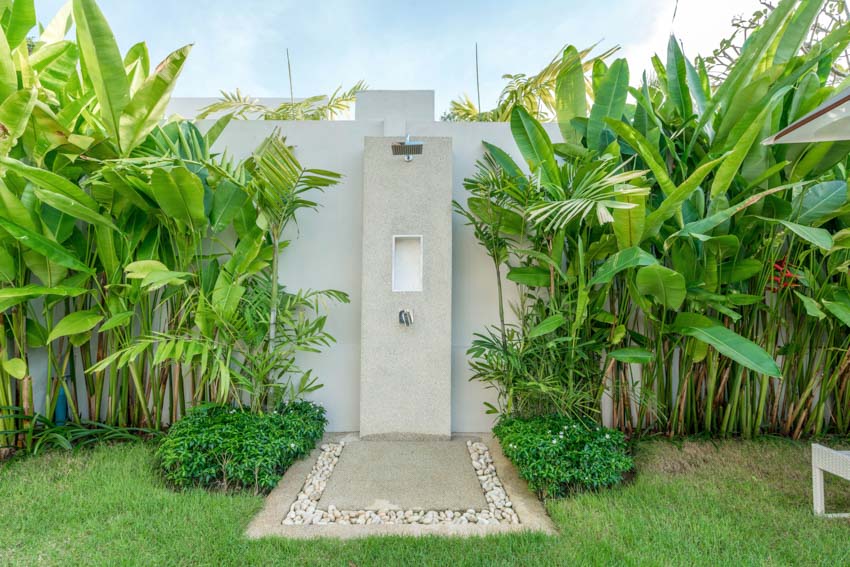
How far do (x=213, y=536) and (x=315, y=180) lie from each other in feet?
8.24

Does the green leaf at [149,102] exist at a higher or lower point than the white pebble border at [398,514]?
higher

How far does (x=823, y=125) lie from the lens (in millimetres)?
2107

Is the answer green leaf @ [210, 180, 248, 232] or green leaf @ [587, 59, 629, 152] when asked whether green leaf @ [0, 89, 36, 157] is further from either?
green leaf @ [587, 59, 629, 152]

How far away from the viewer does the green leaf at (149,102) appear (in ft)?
8.80

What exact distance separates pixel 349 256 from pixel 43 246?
7.22 ft

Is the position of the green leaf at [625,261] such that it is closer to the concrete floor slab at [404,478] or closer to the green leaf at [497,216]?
the green leaf at [497,216]

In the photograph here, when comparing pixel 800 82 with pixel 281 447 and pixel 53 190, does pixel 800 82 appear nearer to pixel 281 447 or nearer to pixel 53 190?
pixel 281 447

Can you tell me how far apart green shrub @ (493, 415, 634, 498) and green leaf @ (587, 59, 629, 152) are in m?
2.14

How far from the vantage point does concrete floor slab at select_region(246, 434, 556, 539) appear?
221cm

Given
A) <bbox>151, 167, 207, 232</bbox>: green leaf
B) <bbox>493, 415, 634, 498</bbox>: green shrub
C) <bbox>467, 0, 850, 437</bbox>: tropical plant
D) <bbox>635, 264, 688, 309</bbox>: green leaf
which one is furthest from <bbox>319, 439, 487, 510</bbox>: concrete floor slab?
<bbox>151, 167, 207, 232</bbox>: green leaf

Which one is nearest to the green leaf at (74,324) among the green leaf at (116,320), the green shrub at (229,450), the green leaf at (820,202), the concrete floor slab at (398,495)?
the green leaf at (116,320)

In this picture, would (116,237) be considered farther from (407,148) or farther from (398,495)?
(398,495)

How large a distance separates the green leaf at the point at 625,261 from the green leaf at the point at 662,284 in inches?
3.3

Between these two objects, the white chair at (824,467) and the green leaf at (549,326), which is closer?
the white chair at (824,467)
